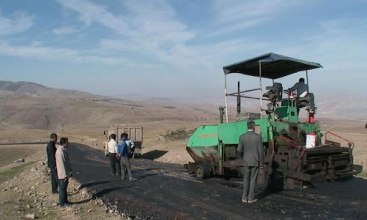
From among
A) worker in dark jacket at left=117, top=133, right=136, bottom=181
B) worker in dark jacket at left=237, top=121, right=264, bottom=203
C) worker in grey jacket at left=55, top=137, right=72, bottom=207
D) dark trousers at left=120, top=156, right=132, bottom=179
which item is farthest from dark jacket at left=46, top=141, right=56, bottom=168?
worker in dark jacket at left=237, top=121, right=264, bottom=203

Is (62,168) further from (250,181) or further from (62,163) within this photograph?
(250,181)

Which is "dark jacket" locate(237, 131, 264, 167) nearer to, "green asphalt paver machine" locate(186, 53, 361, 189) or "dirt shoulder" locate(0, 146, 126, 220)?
"green asphalt paver machine" locate(186, 53, 361, 189)

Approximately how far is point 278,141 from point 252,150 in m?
2.41

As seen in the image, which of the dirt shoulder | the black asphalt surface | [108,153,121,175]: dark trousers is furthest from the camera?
[108,153,121,175]: dark trousers

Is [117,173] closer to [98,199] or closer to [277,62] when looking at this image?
[98,199]

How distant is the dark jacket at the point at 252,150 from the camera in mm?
12031

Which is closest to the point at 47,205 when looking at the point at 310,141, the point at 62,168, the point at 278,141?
the point at 62,168

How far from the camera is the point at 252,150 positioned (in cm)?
1209

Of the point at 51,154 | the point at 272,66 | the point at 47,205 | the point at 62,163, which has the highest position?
the point at 272,66

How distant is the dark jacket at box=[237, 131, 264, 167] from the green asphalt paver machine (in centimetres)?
107

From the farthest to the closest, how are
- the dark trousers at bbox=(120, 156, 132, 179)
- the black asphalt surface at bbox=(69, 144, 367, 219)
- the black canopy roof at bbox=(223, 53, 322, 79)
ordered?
1. the dark trousers at bbox=(120, 156, 132, 179)
2. the black canopy roof at bbox=(223, 53, 322, 79)
3. the black asphalt surface at bbox=(69, 144, 367, 219)

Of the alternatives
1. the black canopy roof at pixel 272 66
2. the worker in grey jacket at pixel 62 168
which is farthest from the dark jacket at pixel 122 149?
the worker in grey jacket at pixel 62 168

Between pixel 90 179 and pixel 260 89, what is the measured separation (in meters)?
7.54

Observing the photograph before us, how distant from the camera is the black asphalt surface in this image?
10625 mm
